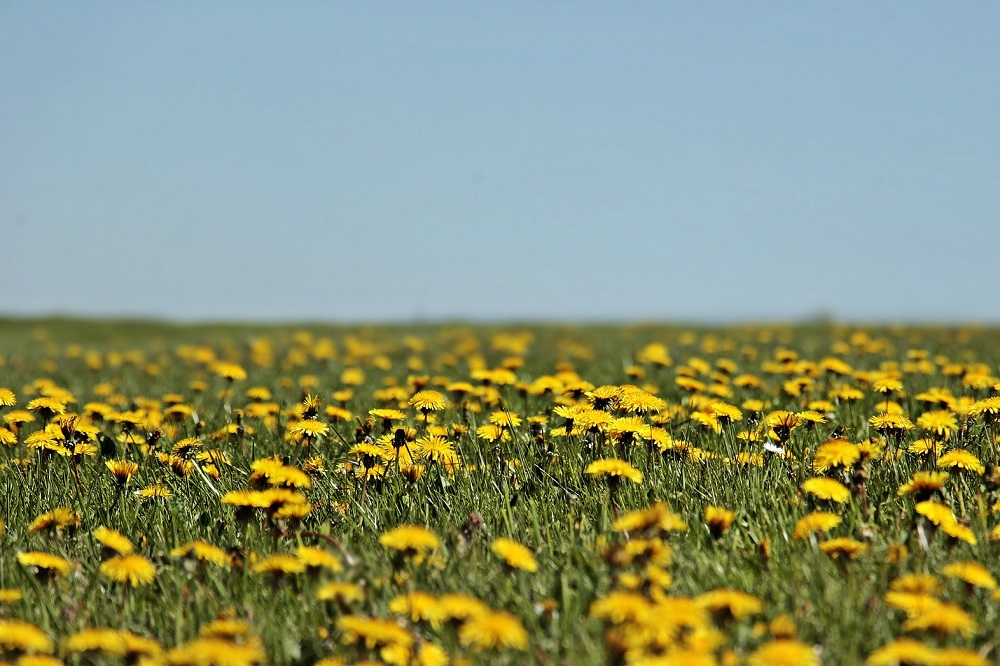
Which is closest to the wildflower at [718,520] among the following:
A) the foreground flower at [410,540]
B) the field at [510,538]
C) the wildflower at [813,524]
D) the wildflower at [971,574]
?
the field at [510,538]

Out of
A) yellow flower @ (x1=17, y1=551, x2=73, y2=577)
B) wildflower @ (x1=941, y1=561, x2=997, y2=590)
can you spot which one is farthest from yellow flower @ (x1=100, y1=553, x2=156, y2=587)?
wildflower @ (x1=941, y1=561, x2=997, y2=590)

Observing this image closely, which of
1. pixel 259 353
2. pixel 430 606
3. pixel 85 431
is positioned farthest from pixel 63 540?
pixel 259 353

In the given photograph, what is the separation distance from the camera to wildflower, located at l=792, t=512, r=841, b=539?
2.74 m

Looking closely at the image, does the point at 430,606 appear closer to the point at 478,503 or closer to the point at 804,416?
the point at 478,503

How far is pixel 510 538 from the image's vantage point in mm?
3012

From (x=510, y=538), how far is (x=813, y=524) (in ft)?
2.91

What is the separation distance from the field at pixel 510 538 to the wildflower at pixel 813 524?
0.04 feet

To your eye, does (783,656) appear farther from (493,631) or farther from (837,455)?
(837,455)

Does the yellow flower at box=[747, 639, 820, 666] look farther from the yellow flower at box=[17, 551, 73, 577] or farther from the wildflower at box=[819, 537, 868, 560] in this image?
the yellow flower at box=[17, 551, 73, 577]

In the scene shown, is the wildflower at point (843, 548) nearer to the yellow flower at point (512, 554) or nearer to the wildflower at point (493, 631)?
the yellow flower at point (512, 554)

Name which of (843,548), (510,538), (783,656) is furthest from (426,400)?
(783,656)

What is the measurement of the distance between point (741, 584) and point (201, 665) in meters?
1.41

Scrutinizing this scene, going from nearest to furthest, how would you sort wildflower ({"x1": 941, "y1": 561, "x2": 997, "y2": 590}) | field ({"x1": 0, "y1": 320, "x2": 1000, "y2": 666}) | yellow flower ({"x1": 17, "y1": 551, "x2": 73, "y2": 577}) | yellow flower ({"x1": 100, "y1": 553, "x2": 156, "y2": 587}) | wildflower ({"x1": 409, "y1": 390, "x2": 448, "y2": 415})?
field ({"x1": 0, "y1": 320, "x2": 1000, "y2": 666}) → wildflower ({"x1": 941, "y1": 561, "x2": 997, "y2": 590}) → yellow flower ({"x1": 100, "y1": 553, "x2": 156, "y2": 587}) → yellow flower ({"x1": 17, "y1": 551, "x2": 73, "y2": 577}) → wildflower ({"x1": 409, "y1": 390, "x2": 448, "y2": 415})

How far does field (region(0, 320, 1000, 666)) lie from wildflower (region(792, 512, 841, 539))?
0.01 meters
